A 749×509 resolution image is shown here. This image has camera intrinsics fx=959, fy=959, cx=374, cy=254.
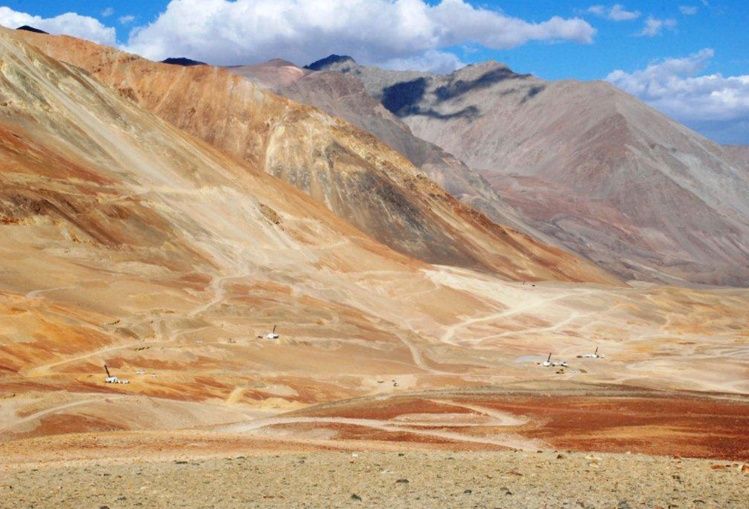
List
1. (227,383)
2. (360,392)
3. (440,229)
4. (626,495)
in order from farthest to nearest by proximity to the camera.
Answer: (440,229) → (360,392) → (227,383) → (626,495)

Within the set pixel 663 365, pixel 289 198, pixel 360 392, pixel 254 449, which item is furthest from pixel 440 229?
pixel 254 449

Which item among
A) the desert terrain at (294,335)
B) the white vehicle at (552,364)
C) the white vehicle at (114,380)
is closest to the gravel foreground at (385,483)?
the desert terrain at (294,335)

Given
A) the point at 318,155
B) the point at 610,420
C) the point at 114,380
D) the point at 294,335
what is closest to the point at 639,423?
the point at 610,420

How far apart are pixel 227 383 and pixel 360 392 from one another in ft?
24.9

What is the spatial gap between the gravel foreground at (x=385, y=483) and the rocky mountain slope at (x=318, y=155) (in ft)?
342

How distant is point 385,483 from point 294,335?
49.4m

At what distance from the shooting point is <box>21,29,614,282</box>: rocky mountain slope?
128625 millimetres

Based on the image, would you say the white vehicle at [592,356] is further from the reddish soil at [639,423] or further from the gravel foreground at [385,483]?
the gravel foreground at [385,483]

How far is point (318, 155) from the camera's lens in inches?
5236

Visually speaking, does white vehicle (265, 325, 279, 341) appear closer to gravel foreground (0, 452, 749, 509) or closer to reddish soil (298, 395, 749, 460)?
reddish soil (298, 395, 749, 460)

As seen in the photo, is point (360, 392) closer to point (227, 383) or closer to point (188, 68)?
point (227, 383)

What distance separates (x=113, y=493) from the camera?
53.6 feet

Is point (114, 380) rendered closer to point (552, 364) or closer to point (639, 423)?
point (639, 423)

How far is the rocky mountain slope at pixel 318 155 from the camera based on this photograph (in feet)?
422
